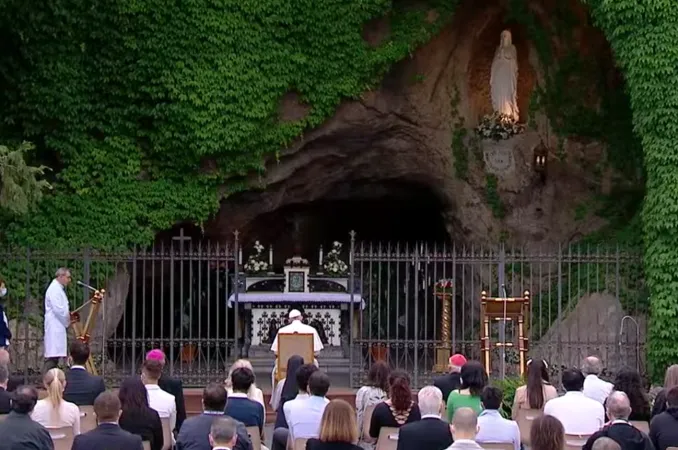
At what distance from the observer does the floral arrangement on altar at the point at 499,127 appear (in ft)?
74.8

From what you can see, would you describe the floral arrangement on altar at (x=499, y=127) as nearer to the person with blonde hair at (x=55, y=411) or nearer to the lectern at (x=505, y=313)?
the lectern at (x=505, y=313)

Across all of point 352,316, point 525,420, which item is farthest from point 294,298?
point 525,420

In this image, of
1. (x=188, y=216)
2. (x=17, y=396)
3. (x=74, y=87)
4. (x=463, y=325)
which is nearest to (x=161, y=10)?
(x=74, y=87)

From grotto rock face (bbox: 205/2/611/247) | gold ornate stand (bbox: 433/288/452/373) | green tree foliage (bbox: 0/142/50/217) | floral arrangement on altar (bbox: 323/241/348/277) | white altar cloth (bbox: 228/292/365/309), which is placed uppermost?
grotto rock face (bbox: 205/2/611/247)

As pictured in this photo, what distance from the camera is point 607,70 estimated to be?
22328mm

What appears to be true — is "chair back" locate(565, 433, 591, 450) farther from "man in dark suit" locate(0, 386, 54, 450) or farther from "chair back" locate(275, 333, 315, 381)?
"chair back" locate(275, 333, 315, 381)

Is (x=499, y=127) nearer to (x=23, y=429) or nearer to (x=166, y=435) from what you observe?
(x=166, y=435)

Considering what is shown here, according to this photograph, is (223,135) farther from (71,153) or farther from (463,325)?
(463,325)

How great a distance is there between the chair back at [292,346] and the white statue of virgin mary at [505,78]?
871 cm

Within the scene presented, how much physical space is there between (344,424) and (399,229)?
18678 millimetres

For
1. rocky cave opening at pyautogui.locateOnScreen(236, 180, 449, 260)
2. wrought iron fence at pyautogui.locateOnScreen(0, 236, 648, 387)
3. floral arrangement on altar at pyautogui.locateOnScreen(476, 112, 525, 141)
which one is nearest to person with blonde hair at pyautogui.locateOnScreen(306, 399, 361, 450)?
wrought iron fence at pyautogui.locateOnScreen(0, 236, 648, 387)

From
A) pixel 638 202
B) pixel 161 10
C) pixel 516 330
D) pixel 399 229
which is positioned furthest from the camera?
pixel 399 229

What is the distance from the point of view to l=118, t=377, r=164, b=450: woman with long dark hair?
30.3 feet

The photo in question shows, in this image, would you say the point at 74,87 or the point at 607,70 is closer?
the point at 74,87
